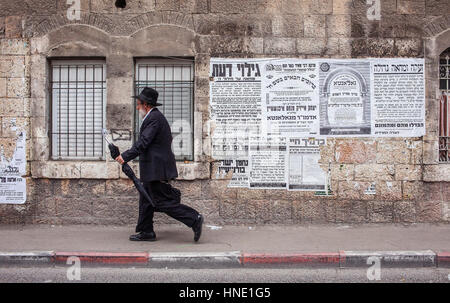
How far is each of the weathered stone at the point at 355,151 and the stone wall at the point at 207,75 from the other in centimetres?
2

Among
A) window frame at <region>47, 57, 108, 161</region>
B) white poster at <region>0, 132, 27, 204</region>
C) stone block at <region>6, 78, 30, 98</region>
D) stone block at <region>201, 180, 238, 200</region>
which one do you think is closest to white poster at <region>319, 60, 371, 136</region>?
stone block at <region>201, 180, 238, 200</region>

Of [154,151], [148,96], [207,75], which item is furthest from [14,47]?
[154,151]

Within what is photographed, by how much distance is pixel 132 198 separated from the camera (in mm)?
7816

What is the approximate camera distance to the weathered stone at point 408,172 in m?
7.73

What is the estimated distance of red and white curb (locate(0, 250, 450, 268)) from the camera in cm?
577

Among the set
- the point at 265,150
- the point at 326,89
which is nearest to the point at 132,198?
the point at 265,150

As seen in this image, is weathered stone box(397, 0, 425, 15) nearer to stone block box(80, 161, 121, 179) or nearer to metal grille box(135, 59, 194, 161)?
metal grille box(135, 59, 194, 161)

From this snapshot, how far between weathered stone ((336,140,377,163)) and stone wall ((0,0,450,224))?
17mm

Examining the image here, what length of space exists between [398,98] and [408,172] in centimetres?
125

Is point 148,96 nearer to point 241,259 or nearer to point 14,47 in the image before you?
point 241,259

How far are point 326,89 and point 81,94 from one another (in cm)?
423

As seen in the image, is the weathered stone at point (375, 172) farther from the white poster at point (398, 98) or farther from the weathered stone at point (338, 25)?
the weathered stone at point (338, 25)

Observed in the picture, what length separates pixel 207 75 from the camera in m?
7.75

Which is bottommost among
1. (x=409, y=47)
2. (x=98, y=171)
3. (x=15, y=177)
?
(x=15, y=177)
